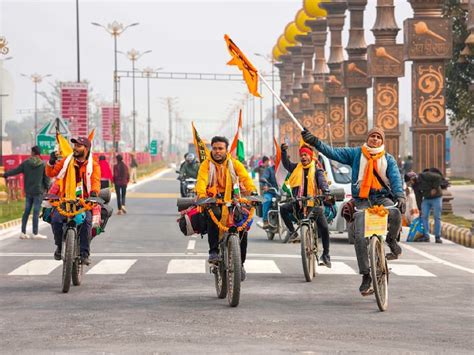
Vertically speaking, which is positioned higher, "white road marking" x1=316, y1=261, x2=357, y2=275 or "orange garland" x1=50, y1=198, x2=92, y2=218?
"orange garland" x1=50, y1=198, x2=92, y2=218

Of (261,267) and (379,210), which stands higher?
(379,210)

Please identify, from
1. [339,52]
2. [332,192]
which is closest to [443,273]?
[332,192]

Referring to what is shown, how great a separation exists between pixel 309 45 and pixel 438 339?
71993 mm

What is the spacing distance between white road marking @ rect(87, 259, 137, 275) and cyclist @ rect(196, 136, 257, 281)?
4.04m

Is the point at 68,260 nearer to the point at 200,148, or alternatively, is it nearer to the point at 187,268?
the point at 200,148

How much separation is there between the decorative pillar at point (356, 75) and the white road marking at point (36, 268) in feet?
98.3

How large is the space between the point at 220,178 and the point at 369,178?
1538 mm

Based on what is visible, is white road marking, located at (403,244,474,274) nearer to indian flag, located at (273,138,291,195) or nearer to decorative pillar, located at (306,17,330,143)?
indian flag, located at (273,138,291,195)

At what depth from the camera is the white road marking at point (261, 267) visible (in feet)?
60.8

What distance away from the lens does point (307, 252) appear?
55.3 feet

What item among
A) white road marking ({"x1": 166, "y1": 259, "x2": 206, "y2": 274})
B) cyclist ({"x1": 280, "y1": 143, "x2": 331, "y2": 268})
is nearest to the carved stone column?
white road marking ({"x1": 166, "y1": 259, "x2": 206, "y2": 274})

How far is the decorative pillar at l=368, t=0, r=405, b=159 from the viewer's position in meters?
40.8

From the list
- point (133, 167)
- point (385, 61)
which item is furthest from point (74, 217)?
point (133, 167)

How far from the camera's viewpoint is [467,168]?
7994cm
